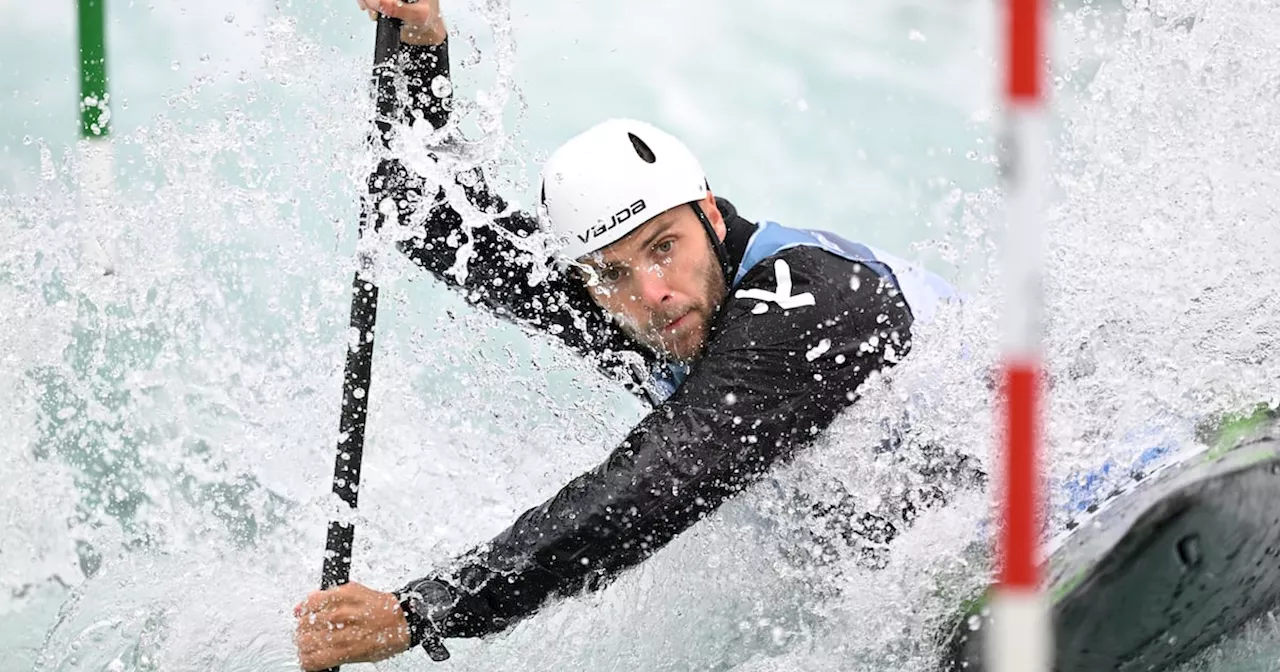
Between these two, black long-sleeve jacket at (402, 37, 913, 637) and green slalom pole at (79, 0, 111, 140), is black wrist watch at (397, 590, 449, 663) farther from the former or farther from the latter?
green slalom pole at (79, 0, 111, 140)

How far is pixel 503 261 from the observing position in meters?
2.82

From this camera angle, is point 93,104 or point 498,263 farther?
point 93,104

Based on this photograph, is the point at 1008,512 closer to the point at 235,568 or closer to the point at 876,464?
the point at 876,464

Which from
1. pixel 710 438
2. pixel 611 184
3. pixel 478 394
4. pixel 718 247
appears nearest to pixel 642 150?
pixel 611 184

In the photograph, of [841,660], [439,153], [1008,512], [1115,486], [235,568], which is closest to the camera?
[1008,512]

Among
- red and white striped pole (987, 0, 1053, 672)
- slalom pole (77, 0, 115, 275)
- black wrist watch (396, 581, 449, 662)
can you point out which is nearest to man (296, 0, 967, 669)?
black wrist watch (396, 581, 449, 662)

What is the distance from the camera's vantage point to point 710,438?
2195mm

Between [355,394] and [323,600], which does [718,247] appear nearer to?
[355,394]

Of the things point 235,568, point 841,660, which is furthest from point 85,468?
point 841,660

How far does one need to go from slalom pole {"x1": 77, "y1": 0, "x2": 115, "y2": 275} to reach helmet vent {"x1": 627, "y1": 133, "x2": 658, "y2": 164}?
1.67 metres

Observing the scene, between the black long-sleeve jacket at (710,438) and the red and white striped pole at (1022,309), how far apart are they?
977 millimetres

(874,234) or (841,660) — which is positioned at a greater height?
(841,660)

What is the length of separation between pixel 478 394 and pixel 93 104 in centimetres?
132

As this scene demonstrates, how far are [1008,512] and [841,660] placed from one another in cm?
114
